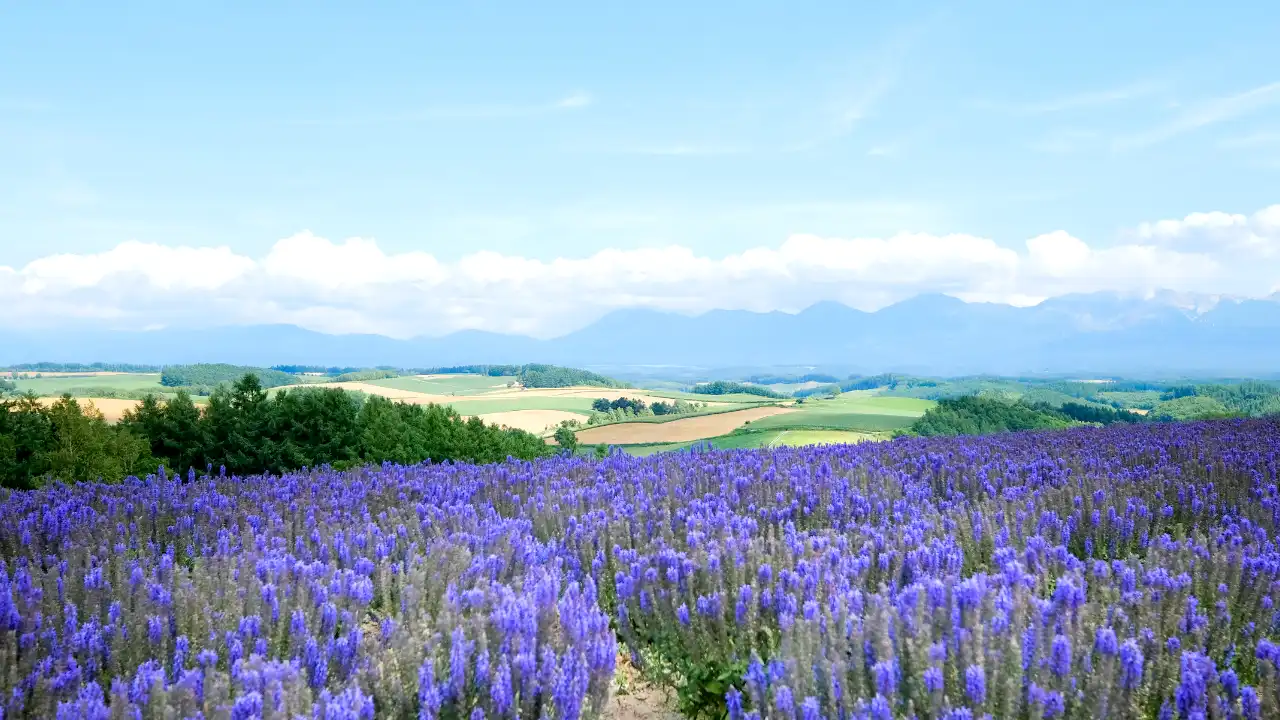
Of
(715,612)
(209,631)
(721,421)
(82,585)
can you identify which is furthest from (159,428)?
(715,612)

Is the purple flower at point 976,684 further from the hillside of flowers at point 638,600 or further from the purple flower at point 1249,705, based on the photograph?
the purple flower at point 1249,705

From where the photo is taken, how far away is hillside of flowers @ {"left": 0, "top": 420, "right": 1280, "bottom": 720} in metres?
3.07

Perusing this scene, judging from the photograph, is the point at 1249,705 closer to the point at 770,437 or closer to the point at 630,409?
the point at 770,437

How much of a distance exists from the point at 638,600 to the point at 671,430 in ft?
38.4

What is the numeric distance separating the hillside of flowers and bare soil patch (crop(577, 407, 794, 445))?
804 centimetres

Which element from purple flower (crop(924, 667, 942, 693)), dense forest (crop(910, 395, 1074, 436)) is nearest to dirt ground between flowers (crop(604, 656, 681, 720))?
purple flower (crop(924, 667, 942, 693))

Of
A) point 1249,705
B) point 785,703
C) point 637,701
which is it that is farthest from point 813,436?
point 785,703

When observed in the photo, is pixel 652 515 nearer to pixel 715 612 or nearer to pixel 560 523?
pixel 560 523

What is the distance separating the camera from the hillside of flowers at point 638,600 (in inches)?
121

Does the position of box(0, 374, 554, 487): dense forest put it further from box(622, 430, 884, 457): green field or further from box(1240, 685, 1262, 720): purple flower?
box(1240, 685, 1262, 720): purple flower

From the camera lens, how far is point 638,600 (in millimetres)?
4426

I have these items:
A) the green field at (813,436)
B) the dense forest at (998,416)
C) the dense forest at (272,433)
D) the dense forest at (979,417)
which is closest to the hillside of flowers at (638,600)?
the green field at (813,436)

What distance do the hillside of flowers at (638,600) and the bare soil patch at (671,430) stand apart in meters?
8.04

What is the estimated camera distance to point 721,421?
1686 centimetres
